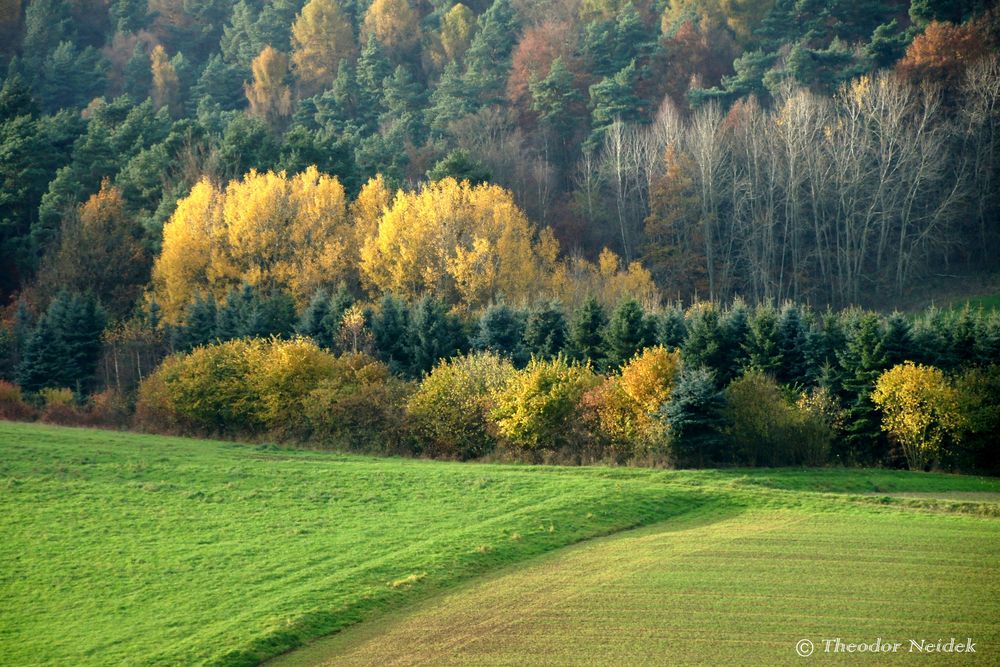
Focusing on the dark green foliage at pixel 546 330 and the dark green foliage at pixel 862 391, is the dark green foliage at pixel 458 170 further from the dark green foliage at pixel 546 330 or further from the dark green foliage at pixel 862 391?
the dark green foliage at pixel 862 391

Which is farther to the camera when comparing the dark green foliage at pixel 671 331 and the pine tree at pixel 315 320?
the pine tree at pixel 315 320

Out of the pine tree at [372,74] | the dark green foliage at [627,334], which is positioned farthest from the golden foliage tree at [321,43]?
the dark green foliage at [627,334]

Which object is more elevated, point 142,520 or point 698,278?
point 698,278

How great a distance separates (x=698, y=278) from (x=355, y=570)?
6003 centimetres

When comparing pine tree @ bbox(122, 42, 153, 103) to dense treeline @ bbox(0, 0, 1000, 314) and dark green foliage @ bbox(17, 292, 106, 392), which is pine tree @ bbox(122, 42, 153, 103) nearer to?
dense treeline @ bbox(0, 0, 1000, 314)

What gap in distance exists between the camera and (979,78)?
76188 millimetres

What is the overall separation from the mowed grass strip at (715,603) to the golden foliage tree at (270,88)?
86299 mm

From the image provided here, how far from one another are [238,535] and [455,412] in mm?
15282

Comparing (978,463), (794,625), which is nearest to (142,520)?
(794,625)

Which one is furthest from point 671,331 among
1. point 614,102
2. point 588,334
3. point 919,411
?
point 614,102

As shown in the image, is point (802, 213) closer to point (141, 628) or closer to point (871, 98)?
point (871, 98)

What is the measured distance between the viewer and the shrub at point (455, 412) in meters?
43.7

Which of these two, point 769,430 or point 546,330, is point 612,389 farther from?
point 546,330

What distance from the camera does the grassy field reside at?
74.2 ft
